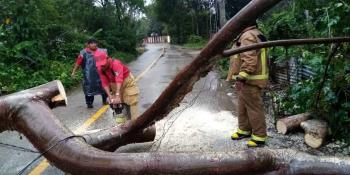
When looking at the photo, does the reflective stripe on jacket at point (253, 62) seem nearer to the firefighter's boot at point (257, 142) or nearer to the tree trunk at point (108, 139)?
the firefighter's boot at point (257, 142)

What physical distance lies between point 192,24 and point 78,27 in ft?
81.8

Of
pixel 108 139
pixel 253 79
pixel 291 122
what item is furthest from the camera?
pixel 291 122

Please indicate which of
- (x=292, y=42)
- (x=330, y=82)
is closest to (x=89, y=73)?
(x=330, y=82)

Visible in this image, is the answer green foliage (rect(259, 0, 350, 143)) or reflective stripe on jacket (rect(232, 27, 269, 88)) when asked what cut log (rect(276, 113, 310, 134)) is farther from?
reflective stripe on jacket (rect(232, 27, 269, 88))

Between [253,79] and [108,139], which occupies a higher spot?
[253,79]

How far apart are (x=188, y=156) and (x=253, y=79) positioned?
2.10 meters

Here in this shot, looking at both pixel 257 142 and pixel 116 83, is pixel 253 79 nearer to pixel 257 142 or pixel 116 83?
pixel 257 142

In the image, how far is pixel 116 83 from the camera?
6.38 meters

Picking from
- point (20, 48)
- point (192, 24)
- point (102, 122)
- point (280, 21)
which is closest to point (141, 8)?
point (192, 24)

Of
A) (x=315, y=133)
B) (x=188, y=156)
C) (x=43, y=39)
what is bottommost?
(x=315, y=133)

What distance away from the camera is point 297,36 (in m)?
10.7

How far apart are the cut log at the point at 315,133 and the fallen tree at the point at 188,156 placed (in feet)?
6.11

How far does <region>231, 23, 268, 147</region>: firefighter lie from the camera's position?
5.55m

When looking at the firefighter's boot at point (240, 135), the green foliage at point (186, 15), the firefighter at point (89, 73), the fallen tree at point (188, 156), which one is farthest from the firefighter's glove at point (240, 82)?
the green foliage at point (186, 15)
